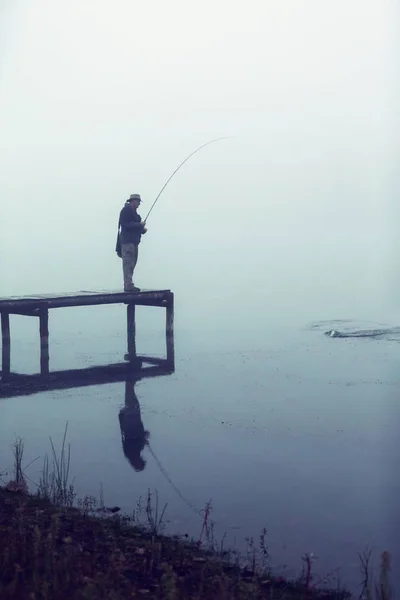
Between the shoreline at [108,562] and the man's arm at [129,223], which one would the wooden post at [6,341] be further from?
the shoreline at [108,562]

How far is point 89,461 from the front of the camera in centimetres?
878

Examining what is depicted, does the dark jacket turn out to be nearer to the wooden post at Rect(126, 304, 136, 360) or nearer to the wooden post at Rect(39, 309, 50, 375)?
the wooden post at Rect(39, 309, 50, 375)

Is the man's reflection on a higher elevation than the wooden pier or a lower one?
lower

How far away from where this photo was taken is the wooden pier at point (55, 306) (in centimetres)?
1438

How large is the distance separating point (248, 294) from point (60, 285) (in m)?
7.64

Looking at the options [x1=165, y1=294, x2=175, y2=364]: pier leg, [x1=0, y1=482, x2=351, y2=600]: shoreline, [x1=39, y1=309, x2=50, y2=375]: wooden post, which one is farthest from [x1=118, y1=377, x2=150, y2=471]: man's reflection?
[x1=165, y1=294, x2=175, y2=364]: pier leg

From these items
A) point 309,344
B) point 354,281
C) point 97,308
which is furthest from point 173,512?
point 354,281

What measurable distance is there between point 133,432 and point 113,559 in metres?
5.23

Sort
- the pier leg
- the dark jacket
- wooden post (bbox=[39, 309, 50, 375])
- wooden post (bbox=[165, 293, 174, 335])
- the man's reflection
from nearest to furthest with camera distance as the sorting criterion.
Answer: the man's reflection → wooden post (bbox=[39, 309, 50, 375]) → the dark jacket → the pier leg → wooden post (bbox=[165, 293, 174, 335])

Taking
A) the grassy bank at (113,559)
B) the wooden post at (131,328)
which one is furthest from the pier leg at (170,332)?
the grassy bank at (113,559)

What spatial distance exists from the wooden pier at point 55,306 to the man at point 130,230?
25.4 inches

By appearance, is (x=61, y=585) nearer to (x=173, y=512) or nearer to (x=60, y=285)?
(x=173, y=512)

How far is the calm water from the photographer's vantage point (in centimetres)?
706

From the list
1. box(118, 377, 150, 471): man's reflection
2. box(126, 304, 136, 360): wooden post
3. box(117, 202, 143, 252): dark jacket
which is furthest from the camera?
box(126, 304, 136, 360): wooden post
